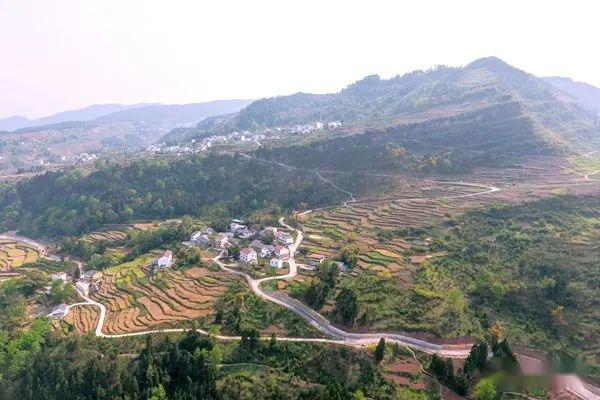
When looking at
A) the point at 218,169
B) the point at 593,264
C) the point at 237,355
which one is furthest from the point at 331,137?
the point at 237,355

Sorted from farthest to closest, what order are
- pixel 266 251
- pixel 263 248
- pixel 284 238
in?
pixel 284 238 → pixel 263 248 → pixel 266 251

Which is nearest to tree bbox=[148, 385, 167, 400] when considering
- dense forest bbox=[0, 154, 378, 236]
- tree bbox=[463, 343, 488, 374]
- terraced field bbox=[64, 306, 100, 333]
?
terraced field bbox=[64, 306, 100, 333]

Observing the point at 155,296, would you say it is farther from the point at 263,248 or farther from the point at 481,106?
the point at 481,106

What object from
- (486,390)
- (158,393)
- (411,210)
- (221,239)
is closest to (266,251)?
(221,239)

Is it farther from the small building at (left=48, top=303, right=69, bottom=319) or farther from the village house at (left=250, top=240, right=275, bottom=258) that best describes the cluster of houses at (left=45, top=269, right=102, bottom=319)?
the village house at (left=250, top=240, right=275, bottom=258)

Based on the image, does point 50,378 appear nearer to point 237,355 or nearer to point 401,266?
point 237,355

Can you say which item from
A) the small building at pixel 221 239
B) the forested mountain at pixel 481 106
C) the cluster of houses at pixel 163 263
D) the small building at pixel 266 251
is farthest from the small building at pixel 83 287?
the forested mountain at pixel 481 106
